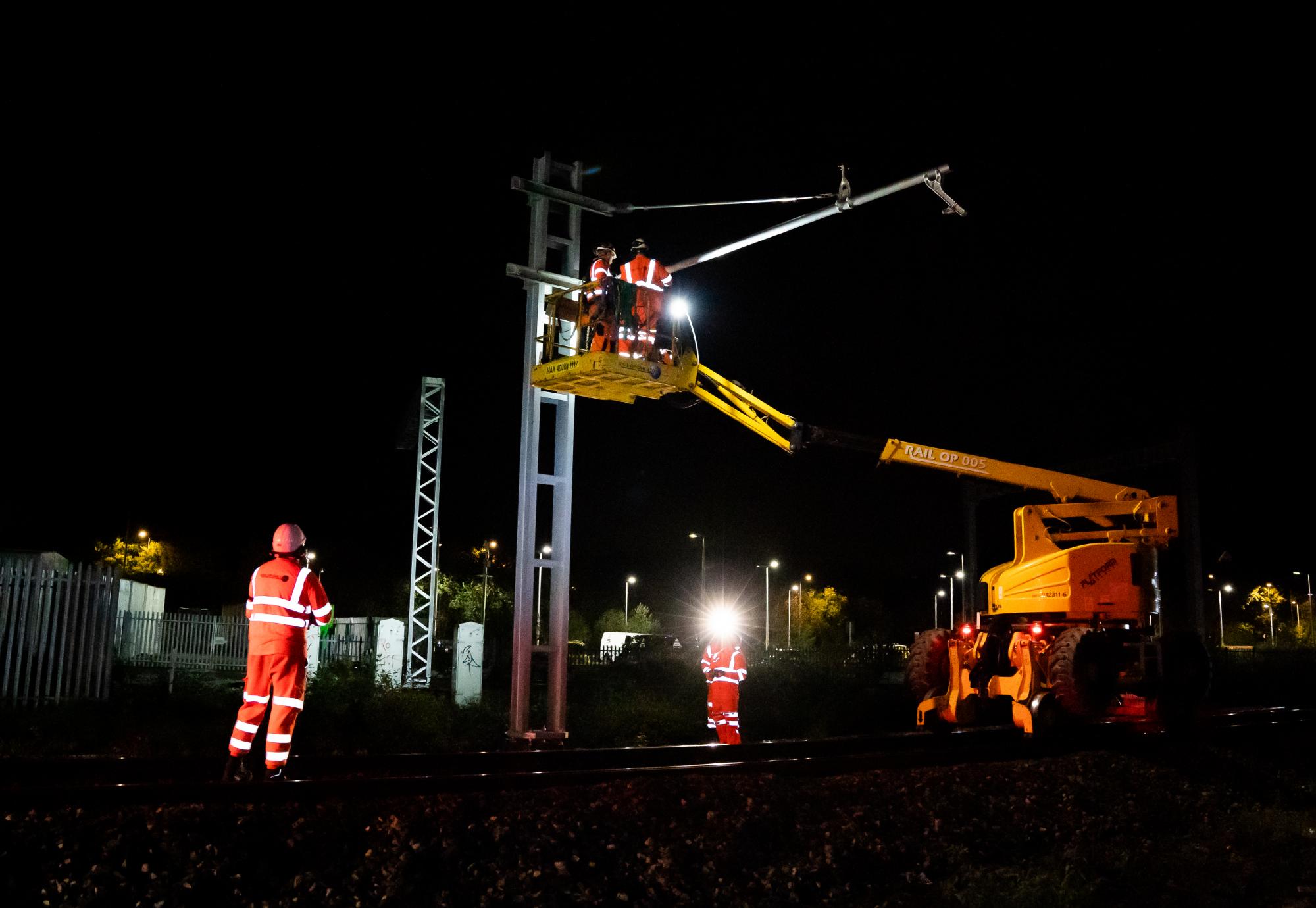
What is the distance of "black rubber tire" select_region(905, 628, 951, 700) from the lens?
1405cm

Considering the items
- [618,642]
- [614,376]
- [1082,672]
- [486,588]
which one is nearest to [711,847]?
[614,376]

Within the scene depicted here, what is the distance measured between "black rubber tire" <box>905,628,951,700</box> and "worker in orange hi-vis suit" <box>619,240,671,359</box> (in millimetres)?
5791

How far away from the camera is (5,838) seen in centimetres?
566

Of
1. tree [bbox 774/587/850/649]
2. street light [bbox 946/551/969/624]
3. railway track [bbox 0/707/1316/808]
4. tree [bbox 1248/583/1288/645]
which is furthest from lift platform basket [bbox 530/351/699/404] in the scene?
tree [bbox 774/587/850/649]

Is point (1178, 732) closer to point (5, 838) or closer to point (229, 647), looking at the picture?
point (5, 838)

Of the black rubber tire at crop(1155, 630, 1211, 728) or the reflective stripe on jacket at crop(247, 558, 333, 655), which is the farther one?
the black rubber tire at crop(1155, 630, 1211, 728)

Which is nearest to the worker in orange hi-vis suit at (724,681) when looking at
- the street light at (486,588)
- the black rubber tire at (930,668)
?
the black rubber tire at (930,668)

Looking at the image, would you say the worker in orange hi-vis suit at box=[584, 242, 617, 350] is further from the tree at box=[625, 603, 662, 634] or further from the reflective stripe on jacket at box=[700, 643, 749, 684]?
the tree at box=[625, 603, 662, 634]

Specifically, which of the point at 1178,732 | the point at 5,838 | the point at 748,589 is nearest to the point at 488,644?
the point at 1178,732

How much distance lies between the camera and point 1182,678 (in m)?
13.4

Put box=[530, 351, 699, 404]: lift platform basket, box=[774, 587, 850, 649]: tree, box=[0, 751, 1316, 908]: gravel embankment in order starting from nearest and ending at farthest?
box=[0, 751, 1316, 908]: gravel embankment, box=[530, 351, 699, 404]: lift platform basket, box=[774, 587, 850, 649]: tree

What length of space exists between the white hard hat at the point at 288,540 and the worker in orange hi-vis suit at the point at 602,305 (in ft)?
13.7

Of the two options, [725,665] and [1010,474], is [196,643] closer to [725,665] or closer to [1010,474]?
[725,665]

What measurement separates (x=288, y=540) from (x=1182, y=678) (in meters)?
11.0
